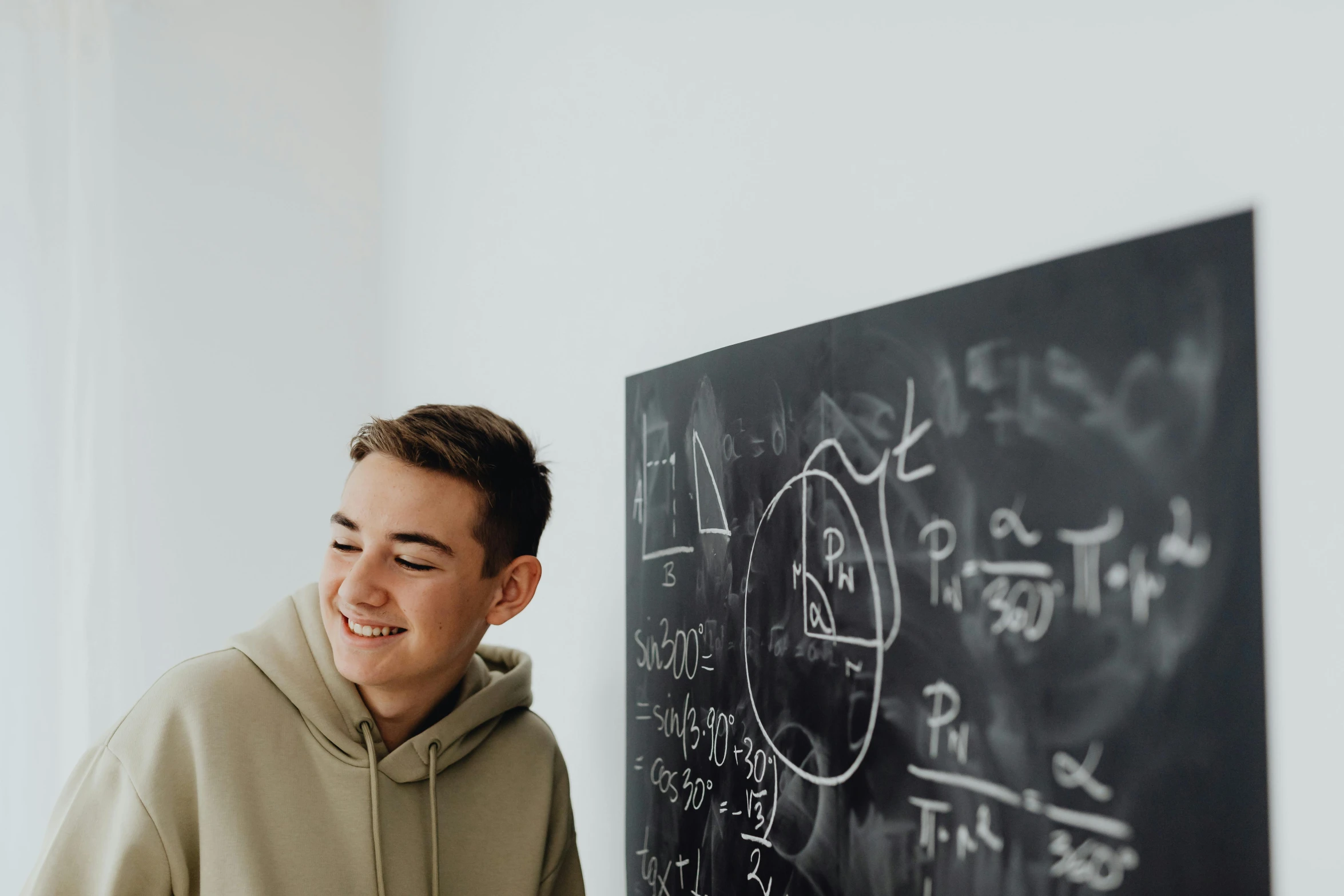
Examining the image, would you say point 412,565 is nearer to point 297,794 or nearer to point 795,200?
point 297,794

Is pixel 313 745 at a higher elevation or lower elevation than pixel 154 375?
lower

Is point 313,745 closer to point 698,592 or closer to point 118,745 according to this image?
point 118,745

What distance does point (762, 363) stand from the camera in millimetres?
1288

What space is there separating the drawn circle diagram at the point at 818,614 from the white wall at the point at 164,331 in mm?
1648

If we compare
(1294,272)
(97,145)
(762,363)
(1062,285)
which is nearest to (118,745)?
(762,363)

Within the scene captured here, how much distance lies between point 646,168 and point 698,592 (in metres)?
0.65

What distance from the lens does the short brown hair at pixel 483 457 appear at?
139 cm

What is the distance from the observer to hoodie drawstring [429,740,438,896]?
1.41m

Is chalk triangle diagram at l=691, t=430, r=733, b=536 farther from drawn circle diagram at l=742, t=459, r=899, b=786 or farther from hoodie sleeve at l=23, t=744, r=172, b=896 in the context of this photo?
hoodie sleeve at l=23, t=744, r=172, b=896

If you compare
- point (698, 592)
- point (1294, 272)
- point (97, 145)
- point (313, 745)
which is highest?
point (97, 145)

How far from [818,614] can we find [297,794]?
74 centimetres

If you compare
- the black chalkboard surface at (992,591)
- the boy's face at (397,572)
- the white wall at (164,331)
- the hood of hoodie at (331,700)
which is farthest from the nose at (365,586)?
the white wall at (164,331)

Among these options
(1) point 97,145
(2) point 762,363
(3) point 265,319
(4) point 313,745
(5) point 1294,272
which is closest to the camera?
(5) point 1294,272

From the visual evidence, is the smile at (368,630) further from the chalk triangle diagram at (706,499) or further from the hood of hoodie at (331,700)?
the chalk triangle diagram at (706,499)
